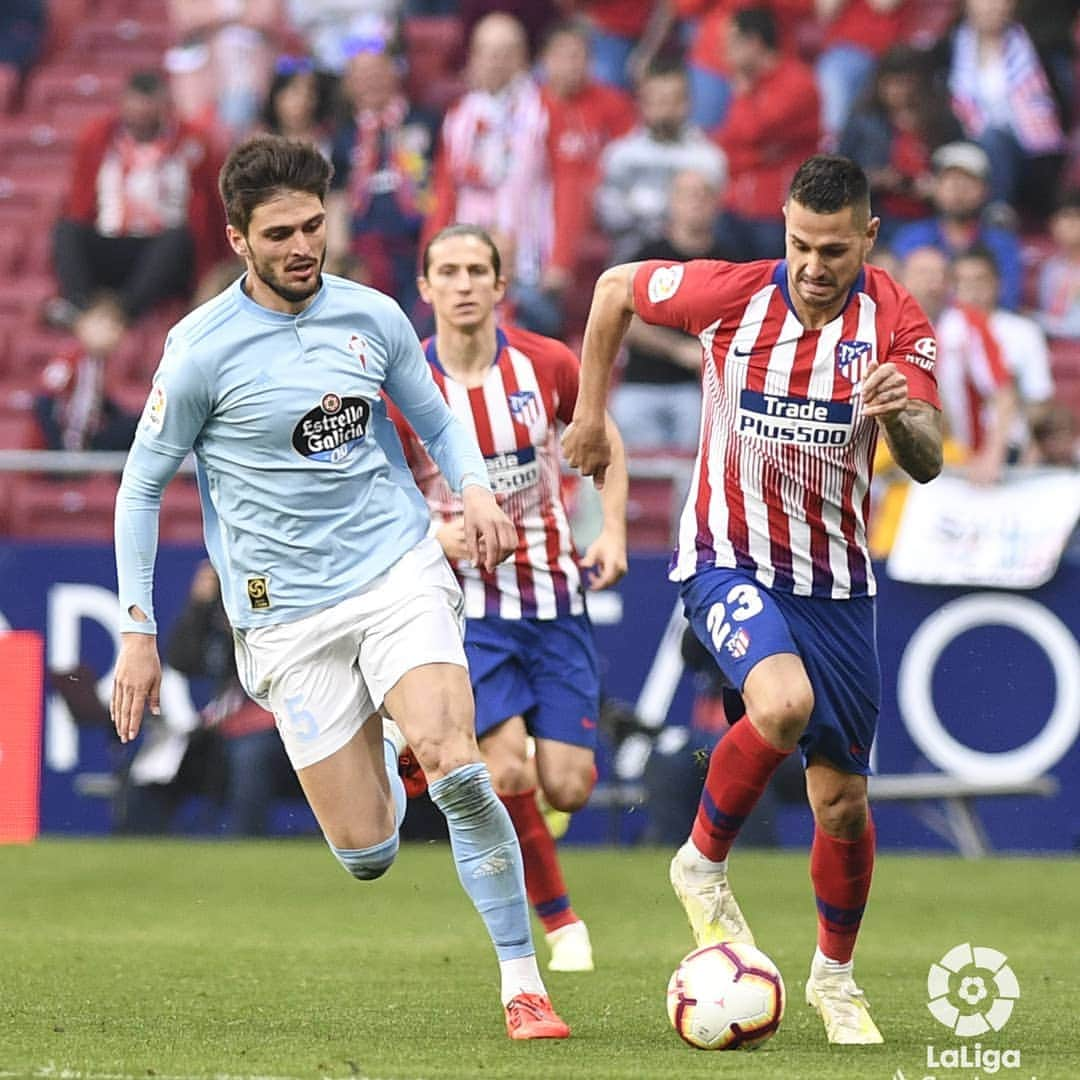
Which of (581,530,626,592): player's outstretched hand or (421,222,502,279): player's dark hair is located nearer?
(581,530,626,592): player's outstretched hand

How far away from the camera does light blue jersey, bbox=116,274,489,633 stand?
582 cm

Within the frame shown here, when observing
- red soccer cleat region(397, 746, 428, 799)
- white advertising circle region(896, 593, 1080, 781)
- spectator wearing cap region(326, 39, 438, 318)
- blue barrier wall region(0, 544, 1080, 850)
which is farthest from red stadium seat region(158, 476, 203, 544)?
red soccer cleat region(397, 746, 428, 799)

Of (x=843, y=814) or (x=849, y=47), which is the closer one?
(x=843, y=814)

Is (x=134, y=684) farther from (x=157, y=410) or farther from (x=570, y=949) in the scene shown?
(x=570, y=949)

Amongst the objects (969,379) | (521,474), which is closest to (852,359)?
(521,474)

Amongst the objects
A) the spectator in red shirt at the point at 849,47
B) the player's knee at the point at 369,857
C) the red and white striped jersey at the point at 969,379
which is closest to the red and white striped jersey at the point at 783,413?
the player's knee at the point at 369,857

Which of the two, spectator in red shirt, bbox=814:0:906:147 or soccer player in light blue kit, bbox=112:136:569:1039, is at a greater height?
spectator in red shirt, bbox=814:0:906:147

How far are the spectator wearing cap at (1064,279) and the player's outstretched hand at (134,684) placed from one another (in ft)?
28.8

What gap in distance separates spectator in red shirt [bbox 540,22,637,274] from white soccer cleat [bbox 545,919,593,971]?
248 inches

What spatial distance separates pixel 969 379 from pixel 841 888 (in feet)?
20.6

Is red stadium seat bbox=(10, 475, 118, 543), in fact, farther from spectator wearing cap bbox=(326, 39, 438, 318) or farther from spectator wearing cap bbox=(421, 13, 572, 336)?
spectator wearing cap bbox=(421, 13, 572, 336)

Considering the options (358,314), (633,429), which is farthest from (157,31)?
(358,314)

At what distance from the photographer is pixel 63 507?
12.4 metres

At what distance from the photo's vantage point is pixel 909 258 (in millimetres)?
12266
